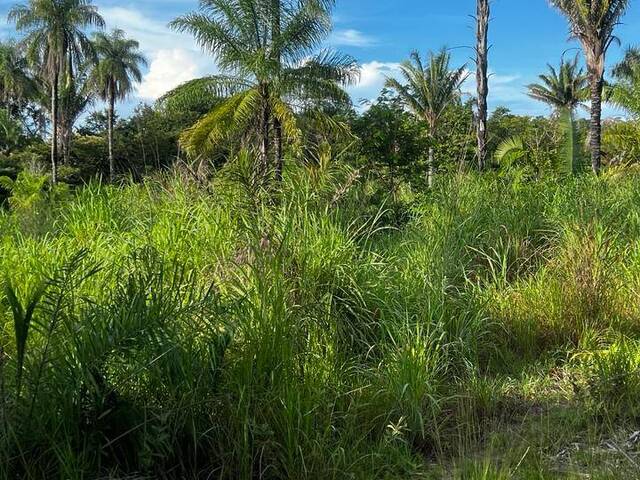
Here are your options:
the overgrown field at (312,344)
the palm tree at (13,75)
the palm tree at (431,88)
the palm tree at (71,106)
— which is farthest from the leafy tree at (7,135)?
the overgrown field at (312,344)

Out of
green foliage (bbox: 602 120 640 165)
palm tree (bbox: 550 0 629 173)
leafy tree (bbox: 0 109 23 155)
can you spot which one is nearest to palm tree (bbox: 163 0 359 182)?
palm tree (bbox: 550 0 629 173)

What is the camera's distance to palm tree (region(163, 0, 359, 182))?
15.4 metres

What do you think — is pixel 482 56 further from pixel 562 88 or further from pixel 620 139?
pixel 562 88

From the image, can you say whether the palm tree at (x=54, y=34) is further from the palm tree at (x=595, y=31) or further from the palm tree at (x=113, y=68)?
the palm tree at (x=595, y=31)

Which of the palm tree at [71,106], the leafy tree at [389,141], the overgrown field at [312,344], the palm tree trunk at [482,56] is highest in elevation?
the palm tree at [71,106]

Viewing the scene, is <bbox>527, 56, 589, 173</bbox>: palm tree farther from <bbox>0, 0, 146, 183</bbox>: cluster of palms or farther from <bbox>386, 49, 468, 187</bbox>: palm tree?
<bbox>0, 0, 146, 183</bbox>: cluster of palms

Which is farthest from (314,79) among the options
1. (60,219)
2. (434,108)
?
(434,108)

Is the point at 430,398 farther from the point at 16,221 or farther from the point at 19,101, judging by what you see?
the point at 19,101

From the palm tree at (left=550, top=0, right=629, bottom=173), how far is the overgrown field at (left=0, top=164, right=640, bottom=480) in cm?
1259

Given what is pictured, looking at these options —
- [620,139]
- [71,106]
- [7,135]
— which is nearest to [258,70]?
[620,139]

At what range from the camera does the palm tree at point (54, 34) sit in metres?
30.1

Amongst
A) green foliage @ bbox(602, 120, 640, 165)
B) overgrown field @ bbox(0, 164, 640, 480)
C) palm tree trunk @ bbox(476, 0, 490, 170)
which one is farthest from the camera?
green foliage @ bbox(602, 120, 640, 165)

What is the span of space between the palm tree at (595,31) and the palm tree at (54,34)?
23.2 m

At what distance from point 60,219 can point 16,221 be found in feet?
1.63
